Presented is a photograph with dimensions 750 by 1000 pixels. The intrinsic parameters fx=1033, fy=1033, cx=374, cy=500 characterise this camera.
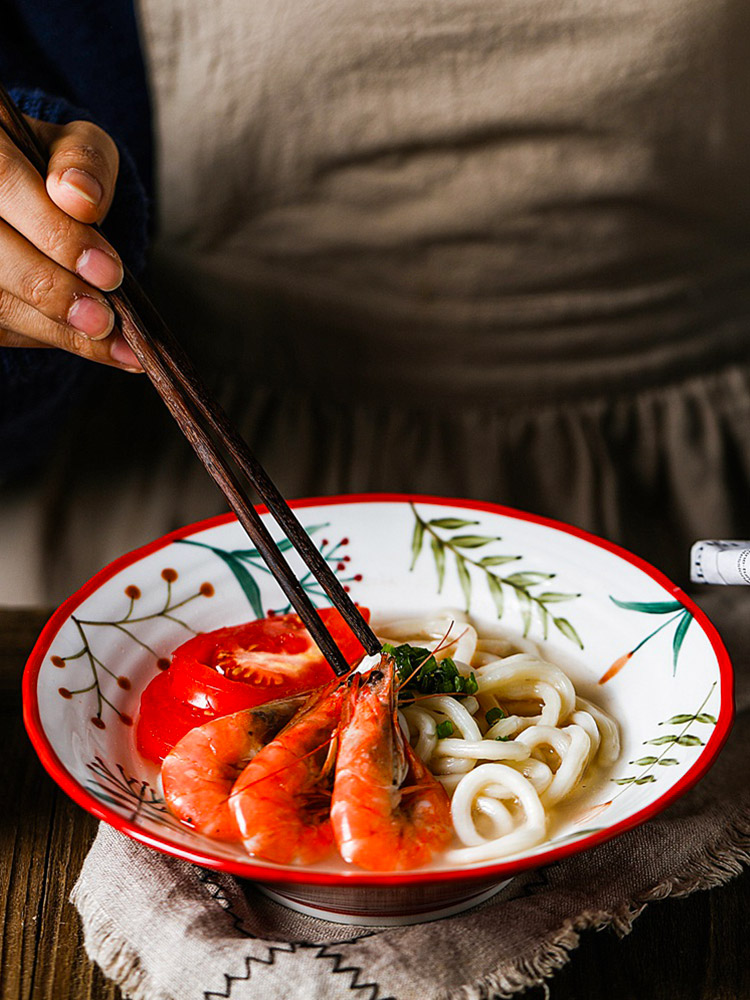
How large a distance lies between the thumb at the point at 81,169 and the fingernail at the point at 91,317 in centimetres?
8

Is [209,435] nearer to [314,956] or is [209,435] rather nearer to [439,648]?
[439,648]

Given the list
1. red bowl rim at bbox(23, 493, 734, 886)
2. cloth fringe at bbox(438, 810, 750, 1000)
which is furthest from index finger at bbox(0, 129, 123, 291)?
cloth fringe at bbox(438, 810, 750, 1000)

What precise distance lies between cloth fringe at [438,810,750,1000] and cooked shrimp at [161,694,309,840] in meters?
0.23

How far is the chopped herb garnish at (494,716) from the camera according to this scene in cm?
105

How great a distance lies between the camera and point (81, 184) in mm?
993

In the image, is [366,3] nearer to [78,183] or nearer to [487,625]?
[78,183]

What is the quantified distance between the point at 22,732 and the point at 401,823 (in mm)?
503

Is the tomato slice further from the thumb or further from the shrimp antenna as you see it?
the thumb

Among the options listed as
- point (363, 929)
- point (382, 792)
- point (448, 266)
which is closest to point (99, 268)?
point (382, 792)

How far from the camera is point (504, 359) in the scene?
186cm

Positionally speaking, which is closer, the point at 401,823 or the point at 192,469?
the point at 401,823

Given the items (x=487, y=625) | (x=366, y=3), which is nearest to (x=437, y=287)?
(x=366, y=3)

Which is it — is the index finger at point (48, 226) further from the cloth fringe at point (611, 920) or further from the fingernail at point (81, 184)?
the cloth fringe at point (611, 920)

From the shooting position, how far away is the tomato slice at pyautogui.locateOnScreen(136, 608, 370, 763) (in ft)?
3.26
